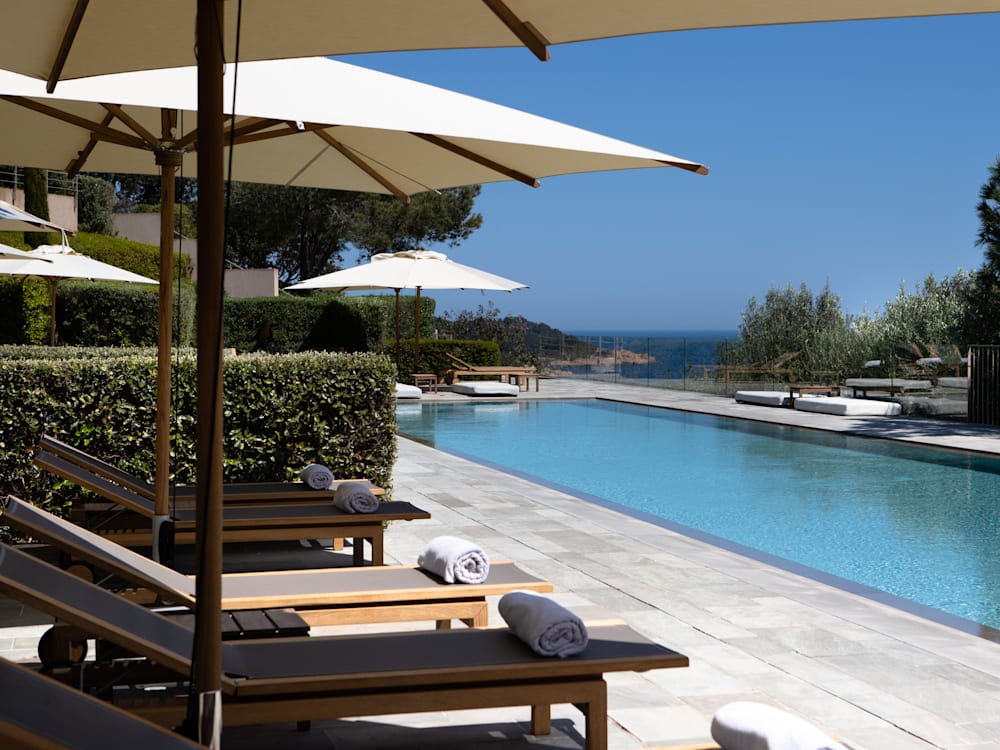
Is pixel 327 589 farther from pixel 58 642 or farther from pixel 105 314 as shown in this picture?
pixel 105 314

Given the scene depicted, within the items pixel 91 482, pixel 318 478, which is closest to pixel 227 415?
pixel 318 478

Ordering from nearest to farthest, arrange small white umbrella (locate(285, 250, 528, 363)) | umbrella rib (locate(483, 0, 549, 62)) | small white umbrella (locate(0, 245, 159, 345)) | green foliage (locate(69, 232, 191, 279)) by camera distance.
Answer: umbrella rib (locate(483, 0, 549, 62))
small white umbrella (locate(0, 245, 159, 345))
small white umbrella (locate(285, 250, 528, 363))
green foliage (locate(69, 232, 191, 279))

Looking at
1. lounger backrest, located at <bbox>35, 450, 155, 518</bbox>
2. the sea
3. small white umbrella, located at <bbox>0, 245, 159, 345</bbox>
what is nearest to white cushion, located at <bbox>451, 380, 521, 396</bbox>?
the sea

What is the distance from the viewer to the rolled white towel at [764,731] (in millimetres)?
2707

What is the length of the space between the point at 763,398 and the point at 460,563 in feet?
52.1

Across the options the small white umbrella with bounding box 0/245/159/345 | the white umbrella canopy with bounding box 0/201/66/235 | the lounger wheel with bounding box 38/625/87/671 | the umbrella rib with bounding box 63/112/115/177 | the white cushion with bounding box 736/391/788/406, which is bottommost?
the lounger wheel with bounding box 38/625/87/671

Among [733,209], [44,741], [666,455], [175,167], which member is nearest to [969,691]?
[44,741]

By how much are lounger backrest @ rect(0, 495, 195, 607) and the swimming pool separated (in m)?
4.52

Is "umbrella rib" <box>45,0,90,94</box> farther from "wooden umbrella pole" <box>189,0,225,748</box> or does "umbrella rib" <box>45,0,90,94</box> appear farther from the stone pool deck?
the stone pool deck

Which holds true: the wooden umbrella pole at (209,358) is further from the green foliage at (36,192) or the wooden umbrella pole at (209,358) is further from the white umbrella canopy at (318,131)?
the green foliage at (36,192)

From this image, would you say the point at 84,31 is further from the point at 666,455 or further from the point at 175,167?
the point at 666,455

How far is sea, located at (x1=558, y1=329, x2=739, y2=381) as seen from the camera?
2572 centimetres

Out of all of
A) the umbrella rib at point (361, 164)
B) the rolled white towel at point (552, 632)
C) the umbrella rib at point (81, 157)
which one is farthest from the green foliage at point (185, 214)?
the rolled white towel at point (552, 632)

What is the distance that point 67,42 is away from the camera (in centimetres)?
331
